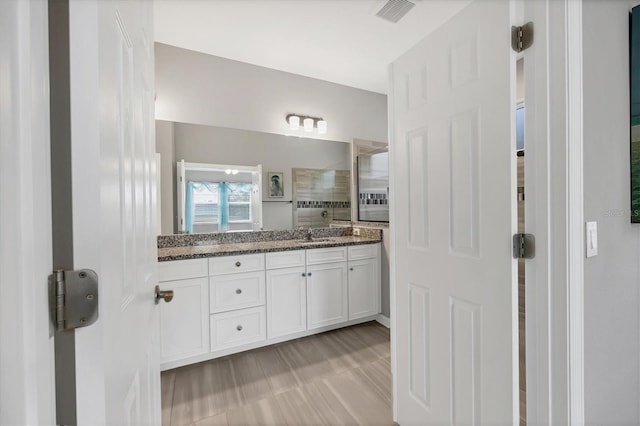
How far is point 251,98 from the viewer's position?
285 centimetres

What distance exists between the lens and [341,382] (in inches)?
75.5

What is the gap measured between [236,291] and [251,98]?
75.5 inches

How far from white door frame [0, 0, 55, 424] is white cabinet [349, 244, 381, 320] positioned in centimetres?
251

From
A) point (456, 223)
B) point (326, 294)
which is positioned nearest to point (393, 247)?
point (456, 223)

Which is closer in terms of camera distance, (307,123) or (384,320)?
(384,320)

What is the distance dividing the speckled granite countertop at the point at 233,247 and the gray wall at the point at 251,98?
1158 mm

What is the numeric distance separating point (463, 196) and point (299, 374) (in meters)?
1.70

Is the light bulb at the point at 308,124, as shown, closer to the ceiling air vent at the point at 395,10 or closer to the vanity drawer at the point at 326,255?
the ceiling air vent at the point at 395,10

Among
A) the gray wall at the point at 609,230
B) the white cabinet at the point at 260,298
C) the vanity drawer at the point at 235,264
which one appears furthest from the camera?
the vanity drawer at the point at 235,264

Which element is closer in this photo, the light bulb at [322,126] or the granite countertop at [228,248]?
the granite countertop at [228,248]

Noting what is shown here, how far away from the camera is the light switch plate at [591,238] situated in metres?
0.93

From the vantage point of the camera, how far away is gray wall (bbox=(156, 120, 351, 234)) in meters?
2.51

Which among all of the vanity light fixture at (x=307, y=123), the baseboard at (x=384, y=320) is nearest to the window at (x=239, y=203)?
the vanity light fixture at (x=307, y=123)

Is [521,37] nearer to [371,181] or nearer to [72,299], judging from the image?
[72,299]
